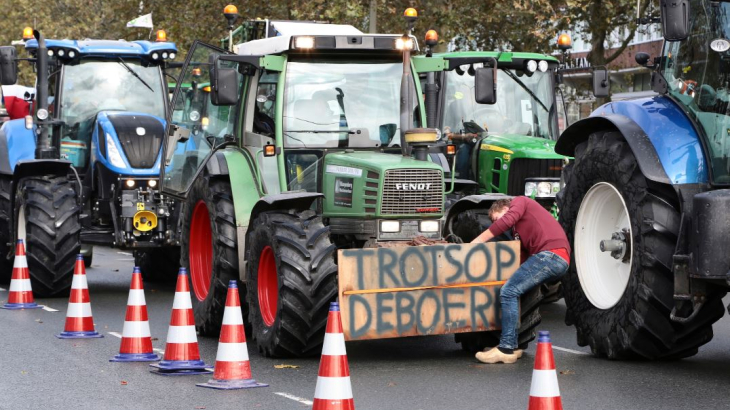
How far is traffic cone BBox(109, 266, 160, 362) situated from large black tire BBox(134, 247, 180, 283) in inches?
252

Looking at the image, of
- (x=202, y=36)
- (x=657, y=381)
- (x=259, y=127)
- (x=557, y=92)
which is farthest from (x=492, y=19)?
(x=657, y=381)

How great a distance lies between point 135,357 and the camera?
37.4 feet

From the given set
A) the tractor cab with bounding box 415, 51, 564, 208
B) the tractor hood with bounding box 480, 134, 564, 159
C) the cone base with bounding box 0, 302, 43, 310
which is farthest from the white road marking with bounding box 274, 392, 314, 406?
the tractor cab with bounding box 415, 51, 564, 208

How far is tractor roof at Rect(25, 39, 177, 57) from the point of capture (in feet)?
57.0

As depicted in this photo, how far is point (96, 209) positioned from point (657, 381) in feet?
28.4

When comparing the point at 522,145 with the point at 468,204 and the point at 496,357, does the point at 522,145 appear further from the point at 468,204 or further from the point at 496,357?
the point at 496,357

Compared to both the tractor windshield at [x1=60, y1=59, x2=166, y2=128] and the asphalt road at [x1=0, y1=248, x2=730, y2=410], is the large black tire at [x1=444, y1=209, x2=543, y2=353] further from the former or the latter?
the tractor windshield at [x1=60, y1=59, x2=166, y2=128]

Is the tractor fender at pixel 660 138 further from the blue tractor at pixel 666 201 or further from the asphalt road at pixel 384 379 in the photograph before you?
the asphalt road at pixel 384 379

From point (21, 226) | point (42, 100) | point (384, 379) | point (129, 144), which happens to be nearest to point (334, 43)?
point (384, 379)

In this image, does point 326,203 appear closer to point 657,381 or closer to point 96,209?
point 657,381

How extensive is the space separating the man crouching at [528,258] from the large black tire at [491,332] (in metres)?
0.20

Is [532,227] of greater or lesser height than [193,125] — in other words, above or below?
below

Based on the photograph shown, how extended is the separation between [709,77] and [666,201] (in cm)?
99

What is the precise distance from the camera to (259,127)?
12.7m
